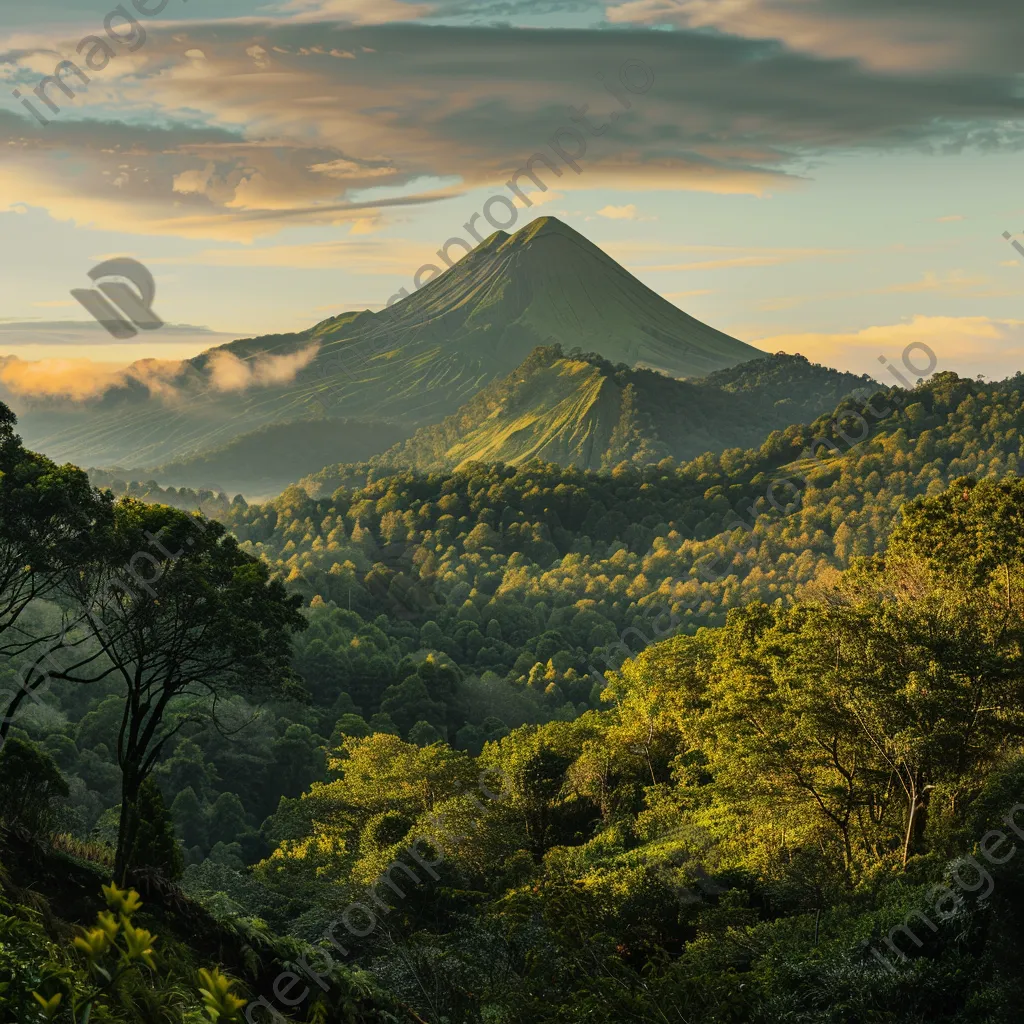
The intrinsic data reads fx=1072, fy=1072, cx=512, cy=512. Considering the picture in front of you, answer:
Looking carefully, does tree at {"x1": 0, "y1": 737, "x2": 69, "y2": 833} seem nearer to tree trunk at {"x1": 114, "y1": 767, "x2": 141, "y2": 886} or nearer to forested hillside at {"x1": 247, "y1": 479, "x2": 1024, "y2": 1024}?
tree trunk at {"x1": 114, "y1": 767, "x2": 141, "y2": 886}

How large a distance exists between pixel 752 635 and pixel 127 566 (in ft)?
52.8

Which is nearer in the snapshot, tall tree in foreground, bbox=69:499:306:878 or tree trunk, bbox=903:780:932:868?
tall tree in foreground, bbox=69:499:306:878

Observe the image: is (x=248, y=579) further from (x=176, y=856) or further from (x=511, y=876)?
(x=511, y=876)

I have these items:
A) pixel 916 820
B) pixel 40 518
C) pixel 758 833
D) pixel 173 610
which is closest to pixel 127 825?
pixel 173 610

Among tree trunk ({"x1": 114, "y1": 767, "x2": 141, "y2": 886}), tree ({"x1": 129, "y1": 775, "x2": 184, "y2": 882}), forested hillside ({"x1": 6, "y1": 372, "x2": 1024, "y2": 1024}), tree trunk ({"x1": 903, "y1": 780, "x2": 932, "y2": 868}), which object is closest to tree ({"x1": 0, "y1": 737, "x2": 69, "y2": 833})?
forested hillside ({"x1": 6, "y1": 372, "x2": 1024, "y2": 1024})

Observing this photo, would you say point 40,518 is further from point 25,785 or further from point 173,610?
point 25,785

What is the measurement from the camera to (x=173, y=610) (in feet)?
50.6

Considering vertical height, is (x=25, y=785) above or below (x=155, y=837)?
above

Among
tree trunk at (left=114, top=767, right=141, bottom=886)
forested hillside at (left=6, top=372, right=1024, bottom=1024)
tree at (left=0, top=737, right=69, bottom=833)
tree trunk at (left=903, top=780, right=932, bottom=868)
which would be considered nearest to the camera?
tree trunk at (left=114, top=767, right=141, bottom=886)

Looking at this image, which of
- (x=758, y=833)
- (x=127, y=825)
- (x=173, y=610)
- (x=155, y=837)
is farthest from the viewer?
(x=758, y=833)

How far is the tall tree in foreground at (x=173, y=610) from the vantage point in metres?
15.2

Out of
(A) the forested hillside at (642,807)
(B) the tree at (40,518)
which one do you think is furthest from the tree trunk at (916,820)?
(B) the tree at (40,518)

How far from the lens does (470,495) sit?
15575 cm

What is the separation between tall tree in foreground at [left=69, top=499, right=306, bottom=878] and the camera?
49.9 feet
